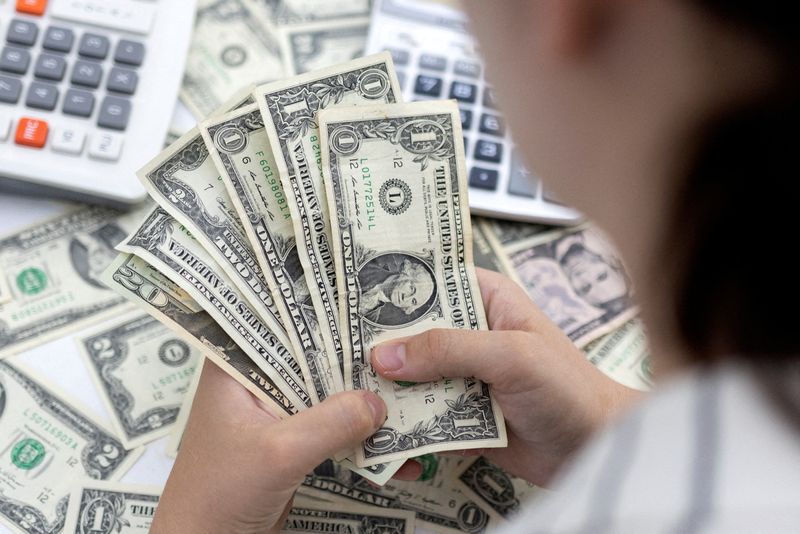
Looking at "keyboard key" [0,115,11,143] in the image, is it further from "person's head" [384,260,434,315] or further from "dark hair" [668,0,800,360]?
"dark hair" [668,0,800,360]

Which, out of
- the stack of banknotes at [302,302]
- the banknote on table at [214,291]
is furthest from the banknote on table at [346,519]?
the banknote on table at [214,291]

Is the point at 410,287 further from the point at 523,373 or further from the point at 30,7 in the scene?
the point at 30,7

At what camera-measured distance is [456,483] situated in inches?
27.1

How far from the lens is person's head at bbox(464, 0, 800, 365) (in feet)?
1.02

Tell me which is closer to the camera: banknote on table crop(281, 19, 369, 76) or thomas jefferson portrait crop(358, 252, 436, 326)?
thomas jefferson portrait crop(358, 252, 436, 326)

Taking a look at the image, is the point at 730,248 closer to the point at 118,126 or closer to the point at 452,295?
the point at 452,295

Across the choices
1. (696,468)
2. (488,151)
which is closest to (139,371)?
(488,151)

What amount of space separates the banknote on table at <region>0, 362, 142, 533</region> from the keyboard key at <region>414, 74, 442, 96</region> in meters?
0.45

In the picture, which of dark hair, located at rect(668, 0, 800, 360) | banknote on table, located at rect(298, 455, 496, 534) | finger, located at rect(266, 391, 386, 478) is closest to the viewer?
dark hair, located at rect(668, 0, 800, 360)

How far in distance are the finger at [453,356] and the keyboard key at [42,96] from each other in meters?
0.41

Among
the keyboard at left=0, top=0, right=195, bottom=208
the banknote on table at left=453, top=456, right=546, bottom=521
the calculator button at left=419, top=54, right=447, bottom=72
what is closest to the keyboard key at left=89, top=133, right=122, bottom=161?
the keyboard at left=0, top=0, right=195, bottom=208

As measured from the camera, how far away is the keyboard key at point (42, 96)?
740 mm

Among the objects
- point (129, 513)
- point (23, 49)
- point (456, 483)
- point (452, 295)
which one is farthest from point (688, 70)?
point (23, 49)

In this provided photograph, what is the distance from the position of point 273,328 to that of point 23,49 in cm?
39
